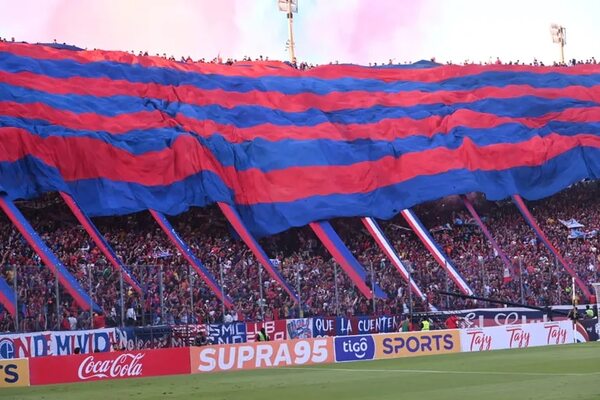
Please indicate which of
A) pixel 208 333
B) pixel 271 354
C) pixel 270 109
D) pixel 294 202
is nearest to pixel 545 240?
pixel 294 202

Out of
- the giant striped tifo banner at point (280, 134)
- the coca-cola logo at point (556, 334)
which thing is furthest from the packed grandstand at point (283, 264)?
the coca-cola logo at point (556, 334)

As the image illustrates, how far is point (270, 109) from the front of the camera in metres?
59.4


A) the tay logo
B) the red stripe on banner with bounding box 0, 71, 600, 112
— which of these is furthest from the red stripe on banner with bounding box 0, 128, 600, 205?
the tay logo

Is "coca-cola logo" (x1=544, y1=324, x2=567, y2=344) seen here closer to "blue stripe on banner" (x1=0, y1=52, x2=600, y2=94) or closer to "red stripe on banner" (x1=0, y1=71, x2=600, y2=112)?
"red stripe on banner" (x1=0, y1=71, x2=600, y2=112)

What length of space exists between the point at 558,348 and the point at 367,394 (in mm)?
16468

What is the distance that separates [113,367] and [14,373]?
116 inches

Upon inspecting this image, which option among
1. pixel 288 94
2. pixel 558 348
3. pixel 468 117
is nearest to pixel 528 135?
pixel 468 117

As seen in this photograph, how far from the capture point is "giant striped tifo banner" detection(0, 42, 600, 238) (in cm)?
5016

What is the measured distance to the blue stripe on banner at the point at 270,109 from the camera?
52.6m

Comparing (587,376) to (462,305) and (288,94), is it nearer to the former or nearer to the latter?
(462,305)

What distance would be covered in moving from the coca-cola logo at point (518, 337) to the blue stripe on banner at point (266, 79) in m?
25.8

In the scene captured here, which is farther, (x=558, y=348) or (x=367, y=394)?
(x=558, y=348)

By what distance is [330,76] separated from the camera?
2534 inches

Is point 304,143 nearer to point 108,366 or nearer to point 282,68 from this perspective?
point 282,68
